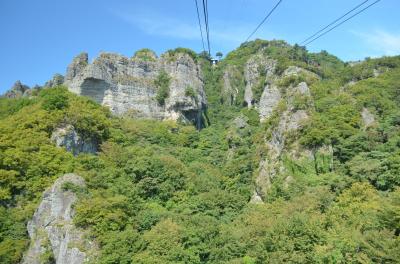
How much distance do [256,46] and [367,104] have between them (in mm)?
37246

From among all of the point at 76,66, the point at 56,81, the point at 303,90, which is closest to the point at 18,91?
the point at 56,81

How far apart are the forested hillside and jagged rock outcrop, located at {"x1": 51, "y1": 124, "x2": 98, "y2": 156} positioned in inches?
19.1

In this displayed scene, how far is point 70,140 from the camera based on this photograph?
43.8 m

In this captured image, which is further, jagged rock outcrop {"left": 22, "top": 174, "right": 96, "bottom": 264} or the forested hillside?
jagged rock outcrop {"left": 22, "top": 174, "right": 96, "bottom": 264}

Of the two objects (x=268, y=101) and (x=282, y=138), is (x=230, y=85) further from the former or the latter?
(x=282, y=138)

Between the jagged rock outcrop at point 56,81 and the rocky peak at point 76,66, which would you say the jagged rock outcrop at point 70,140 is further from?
the jagged rock outcrop at point 56,81

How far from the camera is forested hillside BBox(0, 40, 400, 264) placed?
97.8ft

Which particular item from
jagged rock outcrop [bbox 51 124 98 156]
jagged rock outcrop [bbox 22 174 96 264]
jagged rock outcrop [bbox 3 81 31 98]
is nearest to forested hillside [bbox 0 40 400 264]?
jagged rock outcrop [bbox 22 174 96 264]

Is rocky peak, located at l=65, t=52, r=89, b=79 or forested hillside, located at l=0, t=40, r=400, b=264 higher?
rocky peak, located at l=65, t=52, r=89, b=79

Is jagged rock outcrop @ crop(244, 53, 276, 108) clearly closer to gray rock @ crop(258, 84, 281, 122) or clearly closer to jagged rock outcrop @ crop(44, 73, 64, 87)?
gray rock @ crop(258, 84, 281, 122)

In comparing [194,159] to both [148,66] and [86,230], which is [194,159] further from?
[86,230]

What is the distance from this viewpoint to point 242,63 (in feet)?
267

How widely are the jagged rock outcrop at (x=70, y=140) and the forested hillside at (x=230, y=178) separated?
1.59 ft

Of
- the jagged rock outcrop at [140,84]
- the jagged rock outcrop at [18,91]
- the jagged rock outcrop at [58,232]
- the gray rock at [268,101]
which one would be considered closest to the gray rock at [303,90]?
the gray rock at [268,101]
